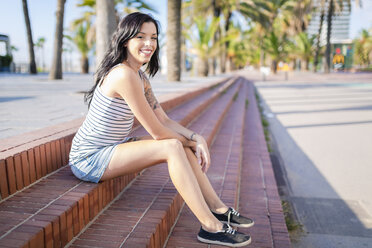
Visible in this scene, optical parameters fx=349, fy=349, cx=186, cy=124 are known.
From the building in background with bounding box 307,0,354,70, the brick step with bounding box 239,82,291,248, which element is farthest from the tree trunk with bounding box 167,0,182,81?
the building in background with bounding box 307,0,354,70

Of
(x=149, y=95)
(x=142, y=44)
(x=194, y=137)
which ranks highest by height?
(x=142, y=44)

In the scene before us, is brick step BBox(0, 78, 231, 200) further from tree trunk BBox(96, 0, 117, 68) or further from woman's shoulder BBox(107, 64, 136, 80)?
tree trunk BBox(96, 0, 117, 68)

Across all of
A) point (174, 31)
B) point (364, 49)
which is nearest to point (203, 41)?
point (174, 31)

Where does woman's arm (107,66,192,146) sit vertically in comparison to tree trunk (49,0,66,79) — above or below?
below

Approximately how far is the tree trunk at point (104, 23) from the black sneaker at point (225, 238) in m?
5.22

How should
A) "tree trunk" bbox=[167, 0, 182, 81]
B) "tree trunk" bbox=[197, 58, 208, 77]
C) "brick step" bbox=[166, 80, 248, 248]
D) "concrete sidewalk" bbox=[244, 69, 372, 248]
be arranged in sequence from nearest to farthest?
"brick step" bbox=[166, 80, 248, 248]
"concrete sidewalk" bbox=[244, 69, 372, 248]
"tree trunk" bbox=[167, 0, 182, 81]
"tree trunk" bbox=[197, 58, 208, 77]

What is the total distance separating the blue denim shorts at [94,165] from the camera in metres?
2.31

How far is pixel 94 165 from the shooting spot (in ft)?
7.61

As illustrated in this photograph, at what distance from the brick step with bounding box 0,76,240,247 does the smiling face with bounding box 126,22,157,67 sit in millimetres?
901

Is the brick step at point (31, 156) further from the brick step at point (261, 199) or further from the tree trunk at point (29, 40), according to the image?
the tree trunk at point (29, 40)

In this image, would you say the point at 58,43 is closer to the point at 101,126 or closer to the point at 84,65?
the point at 101,126

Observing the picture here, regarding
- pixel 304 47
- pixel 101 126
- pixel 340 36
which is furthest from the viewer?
pixel 340 36

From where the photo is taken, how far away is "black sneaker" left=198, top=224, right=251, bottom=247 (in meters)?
2.23

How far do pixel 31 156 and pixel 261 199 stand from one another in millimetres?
1996
